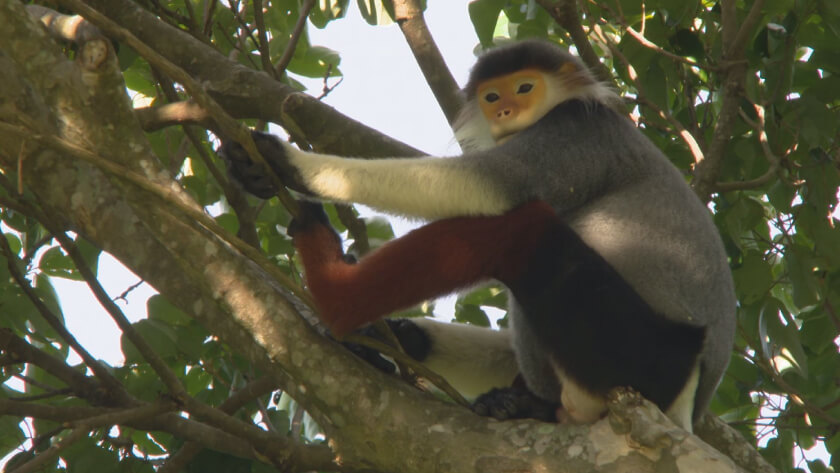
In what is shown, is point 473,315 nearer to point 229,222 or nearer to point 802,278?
point 229,222

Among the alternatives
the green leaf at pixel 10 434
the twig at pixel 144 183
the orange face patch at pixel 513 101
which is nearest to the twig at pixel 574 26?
the orange face patch at pixel 513 101

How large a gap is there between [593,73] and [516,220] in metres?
1.97

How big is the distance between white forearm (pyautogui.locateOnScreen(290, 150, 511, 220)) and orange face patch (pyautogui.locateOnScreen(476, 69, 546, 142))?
2.98 ft

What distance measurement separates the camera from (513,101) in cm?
518

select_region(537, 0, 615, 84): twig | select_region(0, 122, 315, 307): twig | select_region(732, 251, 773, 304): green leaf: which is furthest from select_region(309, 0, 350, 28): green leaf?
select_region(732, 251, 773, 304): green leaf

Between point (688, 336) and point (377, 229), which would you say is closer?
point (688, 336)

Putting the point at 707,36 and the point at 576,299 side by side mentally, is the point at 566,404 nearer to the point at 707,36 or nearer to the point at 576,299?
the point at 576,299

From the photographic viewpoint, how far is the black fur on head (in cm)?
528

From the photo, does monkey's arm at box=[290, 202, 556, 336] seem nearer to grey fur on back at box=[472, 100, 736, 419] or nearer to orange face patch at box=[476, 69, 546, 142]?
grey fur on back at box=[472, 100, 736, 419]

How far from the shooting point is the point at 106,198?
156 inches

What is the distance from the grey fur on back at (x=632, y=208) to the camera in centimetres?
422

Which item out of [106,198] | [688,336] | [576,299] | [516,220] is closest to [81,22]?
[106,198]

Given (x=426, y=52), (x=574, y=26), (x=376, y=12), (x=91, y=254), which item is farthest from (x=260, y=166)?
(x=376, y=12)

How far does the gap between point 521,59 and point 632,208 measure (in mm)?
1319
